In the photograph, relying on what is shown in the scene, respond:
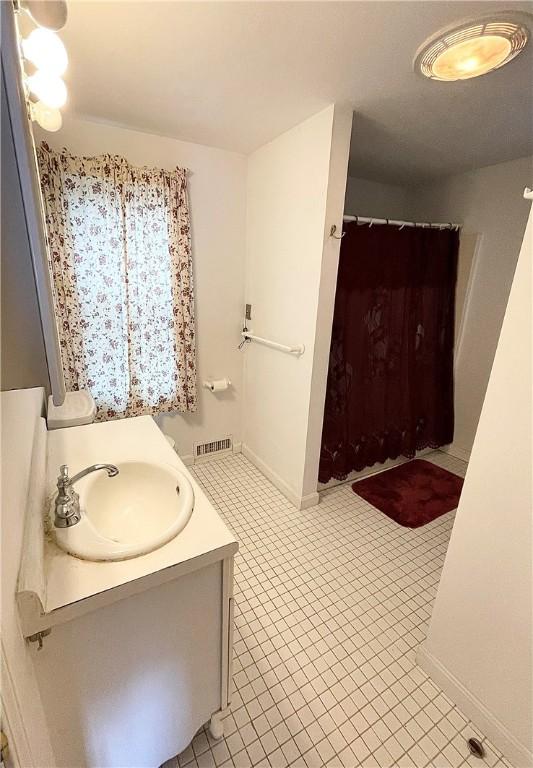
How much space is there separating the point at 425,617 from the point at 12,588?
1.67 m

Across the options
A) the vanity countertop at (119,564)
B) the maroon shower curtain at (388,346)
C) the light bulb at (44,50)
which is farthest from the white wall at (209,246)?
the vanity countertop at (119,564)

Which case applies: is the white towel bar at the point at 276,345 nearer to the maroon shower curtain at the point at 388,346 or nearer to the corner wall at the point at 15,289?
the maroon shower curtain at the point at 388,346


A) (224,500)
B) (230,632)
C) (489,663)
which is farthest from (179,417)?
(489,663)

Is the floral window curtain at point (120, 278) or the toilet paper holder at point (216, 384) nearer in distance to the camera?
the floral window curtain at point (120, 278)

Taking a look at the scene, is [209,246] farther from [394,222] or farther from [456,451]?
[456,451]

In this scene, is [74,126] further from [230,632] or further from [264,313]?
[230,632]

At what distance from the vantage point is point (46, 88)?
0.85 metres

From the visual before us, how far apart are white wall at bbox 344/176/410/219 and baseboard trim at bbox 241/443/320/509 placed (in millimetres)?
2064

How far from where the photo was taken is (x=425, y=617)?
157cm

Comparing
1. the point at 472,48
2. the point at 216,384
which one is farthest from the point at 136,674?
the point at 472,48

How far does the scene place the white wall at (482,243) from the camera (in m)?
2.30

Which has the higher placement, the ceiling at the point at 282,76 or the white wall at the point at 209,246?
the ceiling at the point at 282,76

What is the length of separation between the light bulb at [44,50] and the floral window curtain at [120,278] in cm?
114

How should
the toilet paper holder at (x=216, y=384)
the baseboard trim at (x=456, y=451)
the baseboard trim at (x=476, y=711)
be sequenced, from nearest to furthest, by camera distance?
1. the baseboard trim at (x=476, y=711)
2. the toilet paper holder at (x=216, y=384)
3. the baseboard trim at (x=456, y=451)
